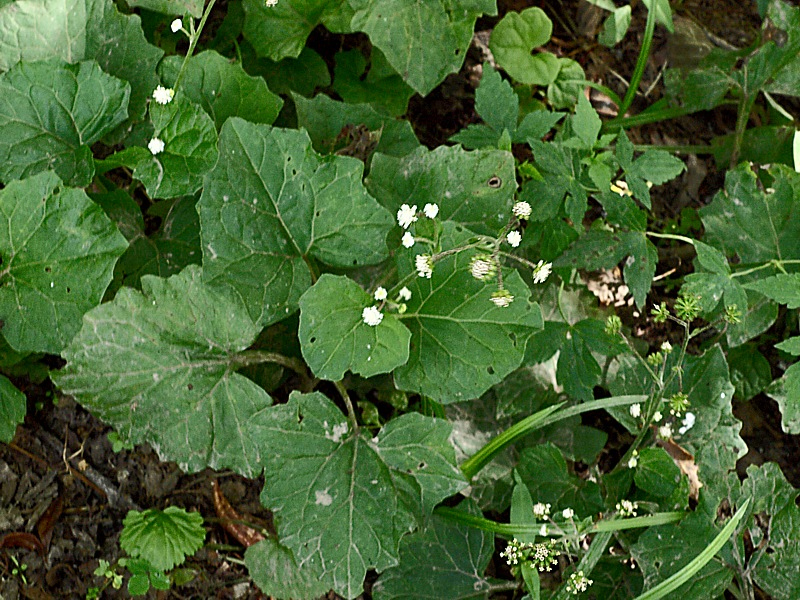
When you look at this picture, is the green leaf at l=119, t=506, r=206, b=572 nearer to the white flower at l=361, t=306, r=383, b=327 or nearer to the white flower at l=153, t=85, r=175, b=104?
the white flower at l=361, t=306, r=383, b=327

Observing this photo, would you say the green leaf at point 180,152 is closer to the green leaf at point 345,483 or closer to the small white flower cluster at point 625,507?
the green leaf at point 345,483

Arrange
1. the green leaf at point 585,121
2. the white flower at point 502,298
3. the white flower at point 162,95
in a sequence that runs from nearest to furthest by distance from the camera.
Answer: the white flower at point 502,298, the white flower at point 162,95, the green leaf at point 585,121

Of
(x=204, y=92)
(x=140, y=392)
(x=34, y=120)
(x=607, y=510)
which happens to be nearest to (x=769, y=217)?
(x=607, y=510)

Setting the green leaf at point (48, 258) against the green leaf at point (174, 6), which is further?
the green leaf at point (174, 6)

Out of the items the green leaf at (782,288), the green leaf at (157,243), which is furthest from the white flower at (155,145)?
the green leaf at (782,288)

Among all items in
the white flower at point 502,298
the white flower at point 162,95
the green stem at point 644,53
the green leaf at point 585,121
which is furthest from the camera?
the green stem at point 644,53

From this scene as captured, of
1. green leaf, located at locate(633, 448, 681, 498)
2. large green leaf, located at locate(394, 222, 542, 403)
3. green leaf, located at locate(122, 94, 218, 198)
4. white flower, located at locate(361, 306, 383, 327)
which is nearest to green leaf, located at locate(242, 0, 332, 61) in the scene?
green leaf, located at locate(122, 94, 218, 198)

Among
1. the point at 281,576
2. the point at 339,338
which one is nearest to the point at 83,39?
the point at 339,338
